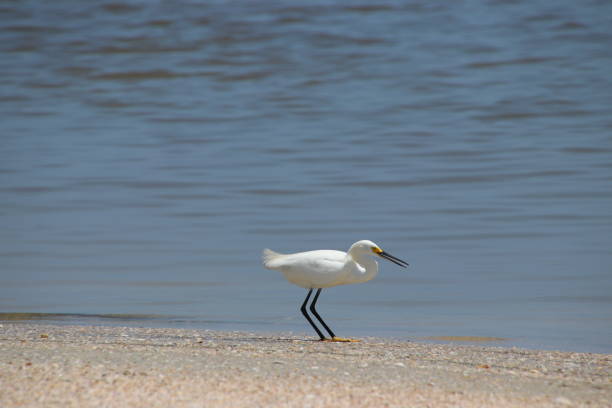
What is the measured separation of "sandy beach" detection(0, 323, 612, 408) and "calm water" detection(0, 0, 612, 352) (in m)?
1.05

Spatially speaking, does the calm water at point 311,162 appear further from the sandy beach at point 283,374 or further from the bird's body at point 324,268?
the sandy beach at point 283,374

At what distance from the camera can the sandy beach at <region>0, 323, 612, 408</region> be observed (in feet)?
14.0

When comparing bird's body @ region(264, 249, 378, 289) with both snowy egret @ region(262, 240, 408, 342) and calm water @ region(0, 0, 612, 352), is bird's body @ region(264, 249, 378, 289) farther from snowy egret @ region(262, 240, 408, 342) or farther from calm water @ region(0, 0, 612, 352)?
calm water @ region(0, 0, 612, 352)

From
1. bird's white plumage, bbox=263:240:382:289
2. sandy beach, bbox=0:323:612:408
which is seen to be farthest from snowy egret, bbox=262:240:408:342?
sandy beach, bbox=0:323:612:408

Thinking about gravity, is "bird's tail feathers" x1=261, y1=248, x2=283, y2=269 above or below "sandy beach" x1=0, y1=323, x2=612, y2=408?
above

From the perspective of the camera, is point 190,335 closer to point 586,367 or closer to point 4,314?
point 4,314

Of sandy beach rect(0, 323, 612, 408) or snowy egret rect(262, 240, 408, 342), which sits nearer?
sandy beach rect(0, 323, 612, 408)

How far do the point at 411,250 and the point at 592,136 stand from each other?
24.9ft

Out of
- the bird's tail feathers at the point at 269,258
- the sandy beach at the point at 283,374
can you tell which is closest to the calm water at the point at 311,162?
the bird's tail feathers at the point at 269,258

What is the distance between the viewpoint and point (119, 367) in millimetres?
4754

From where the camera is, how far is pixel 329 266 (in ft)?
20.8

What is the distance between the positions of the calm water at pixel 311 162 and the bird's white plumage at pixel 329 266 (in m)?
0.67

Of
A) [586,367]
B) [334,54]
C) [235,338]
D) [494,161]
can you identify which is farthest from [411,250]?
[334,54]

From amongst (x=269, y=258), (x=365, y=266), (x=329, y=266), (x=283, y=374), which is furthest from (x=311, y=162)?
(x=283, y=374)
